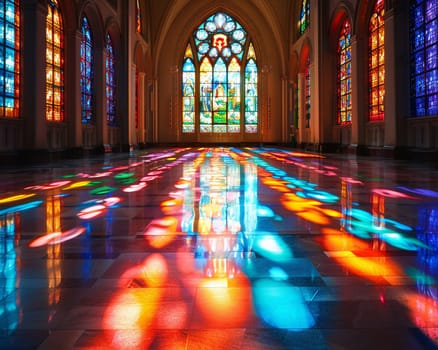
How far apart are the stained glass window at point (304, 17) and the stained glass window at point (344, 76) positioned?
16.9ft

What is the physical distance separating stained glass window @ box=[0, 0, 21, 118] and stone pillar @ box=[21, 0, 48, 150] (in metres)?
0.21

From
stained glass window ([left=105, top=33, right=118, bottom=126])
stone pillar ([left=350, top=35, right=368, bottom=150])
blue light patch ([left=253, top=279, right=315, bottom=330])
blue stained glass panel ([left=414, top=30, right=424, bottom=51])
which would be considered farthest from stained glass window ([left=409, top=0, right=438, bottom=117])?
blue light patch ([left=253, top=279, right=315, bottom=330])

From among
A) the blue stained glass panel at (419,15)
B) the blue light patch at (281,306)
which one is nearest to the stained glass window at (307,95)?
the blue stained glass panel at (419,15)

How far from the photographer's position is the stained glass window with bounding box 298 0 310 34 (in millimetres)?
28125

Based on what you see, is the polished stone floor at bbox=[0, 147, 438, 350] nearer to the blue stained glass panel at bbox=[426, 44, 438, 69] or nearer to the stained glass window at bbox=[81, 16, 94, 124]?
the blue stained glass panel at bbox=[426, 44, 438, 69]

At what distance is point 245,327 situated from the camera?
2.14m

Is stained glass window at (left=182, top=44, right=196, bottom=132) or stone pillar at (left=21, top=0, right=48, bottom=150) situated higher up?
stained glass window at (left=182, top=44, right=196, bottom=132)

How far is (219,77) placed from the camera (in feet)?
122

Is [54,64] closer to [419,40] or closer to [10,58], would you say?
[10,58]

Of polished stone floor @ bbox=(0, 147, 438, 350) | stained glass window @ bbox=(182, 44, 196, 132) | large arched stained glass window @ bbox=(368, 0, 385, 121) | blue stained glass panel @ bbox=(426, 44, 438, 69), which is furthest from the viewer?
stained glass window @ bbox=(182, 44, 196, 132)

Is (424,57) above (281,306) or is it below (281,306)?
above

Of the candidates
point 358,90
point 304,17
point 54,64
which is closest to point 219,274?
point 54,64

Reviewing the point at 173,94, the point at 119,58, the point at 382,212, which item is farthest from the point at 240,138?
the point at 382,212

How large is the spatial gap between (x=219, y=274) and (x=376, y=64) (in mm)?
18569
